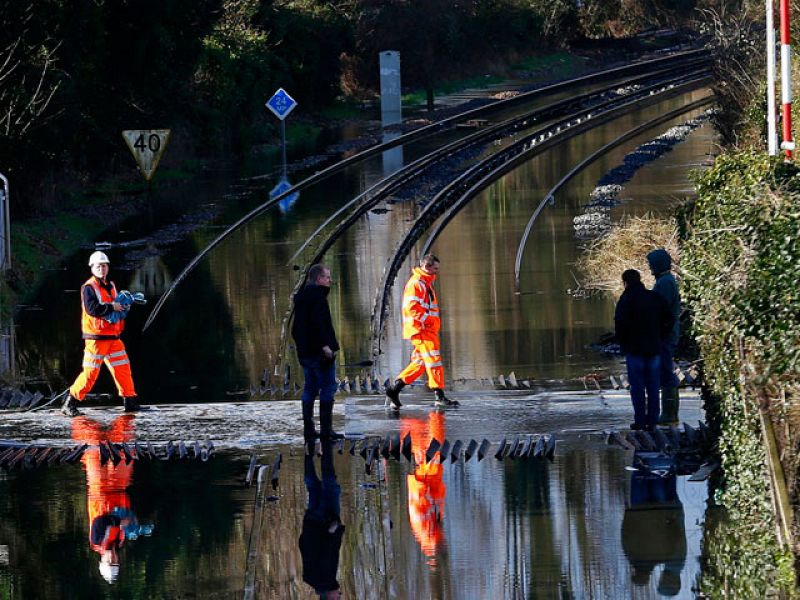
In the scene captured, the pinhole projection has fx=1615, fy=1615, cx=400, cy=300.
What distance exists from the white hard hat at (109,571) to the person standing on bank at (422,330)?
Answer: 537 cm

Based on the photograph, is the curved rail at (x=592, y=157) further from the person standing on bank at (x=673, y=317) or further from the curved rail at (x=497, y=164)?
the person standing on bank at (x=673, y=317)

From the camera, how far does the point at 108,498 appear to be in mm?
11805

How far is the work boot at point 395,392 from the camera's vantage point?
15.1m

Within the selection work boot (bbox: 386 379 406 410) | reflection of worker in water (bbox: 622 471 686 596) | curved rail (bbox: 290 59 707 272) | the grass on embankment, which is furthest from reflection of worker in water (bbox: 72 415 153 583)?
curved rail (bbox: 290 59 707 272)

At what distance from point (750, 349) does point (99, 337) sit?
7.11 m

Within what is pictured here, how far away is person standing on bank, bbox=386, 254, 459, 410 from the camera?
15.1 meters

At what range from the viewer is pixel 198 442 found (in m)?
13.6

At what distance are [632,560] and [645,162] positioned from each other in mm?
24470

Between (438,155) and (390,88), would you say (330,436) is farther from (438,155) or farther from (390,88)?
(390,88)

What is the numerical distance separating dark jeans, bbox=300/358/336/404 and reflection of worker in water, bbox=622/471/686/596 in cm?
289

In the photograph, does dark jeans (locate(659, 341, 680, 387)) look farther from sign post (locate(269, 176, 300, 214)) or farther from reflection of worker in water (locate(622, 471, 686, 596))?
sign post (locate(269, 176, 300, 214))

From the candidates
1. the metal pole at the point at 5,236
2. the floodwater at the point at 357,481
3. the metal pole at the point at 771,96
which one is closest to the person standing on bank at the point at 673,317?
the floodwater at the point at 357,481

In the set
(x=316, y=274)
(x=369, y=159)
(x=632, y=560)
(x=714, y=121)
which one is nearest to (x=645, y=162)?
(x=714, y=121)

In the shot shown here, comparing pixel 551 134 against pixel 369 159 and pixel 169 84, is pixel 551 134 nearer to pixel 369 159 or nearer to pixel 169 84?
pixel 369 159
